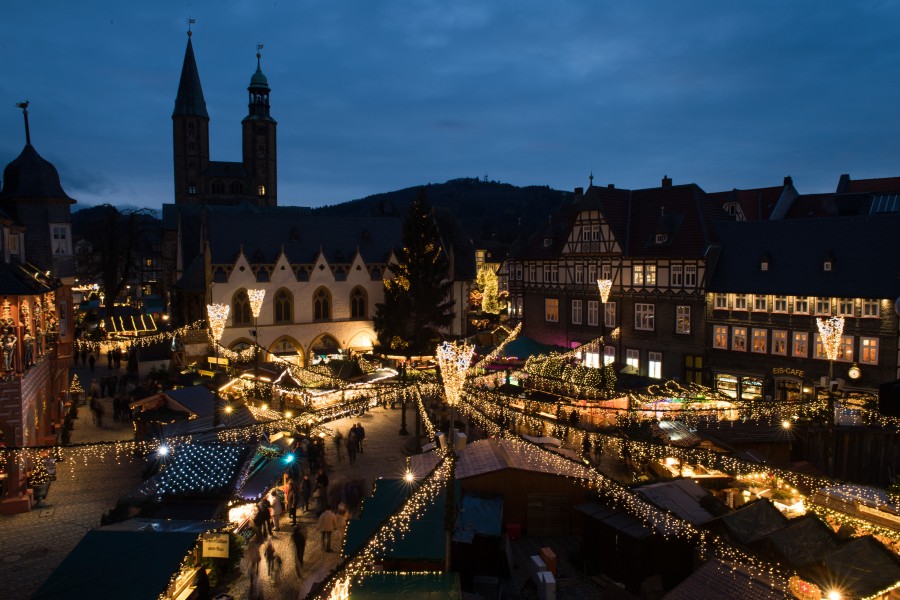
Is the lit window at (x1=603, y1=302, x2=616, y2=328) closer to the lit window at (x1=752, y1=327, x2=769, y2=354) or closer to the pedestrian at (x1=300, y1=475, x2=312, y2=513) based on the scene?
the lit window at (x1=752, y1=327, x2=769, y2=354)

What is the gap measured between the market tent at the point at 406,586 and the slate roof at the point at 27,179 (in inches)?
802

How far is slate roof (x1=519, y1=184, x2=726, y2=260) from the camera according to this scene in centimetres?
3170

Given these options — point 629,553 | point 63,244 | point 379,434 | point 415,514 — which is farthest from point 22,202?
point 629,553

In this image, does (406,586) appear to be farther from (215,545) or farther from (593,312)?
(593,312)

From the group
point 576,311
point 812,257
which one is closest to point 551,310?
point 576,311

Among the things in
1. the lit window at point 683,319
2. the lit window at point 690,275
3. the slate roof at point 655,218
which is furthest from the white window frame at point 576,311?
the lit window at point 690,275

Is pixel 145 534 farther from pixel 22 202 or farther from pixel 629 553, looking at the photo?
pixel 22 202

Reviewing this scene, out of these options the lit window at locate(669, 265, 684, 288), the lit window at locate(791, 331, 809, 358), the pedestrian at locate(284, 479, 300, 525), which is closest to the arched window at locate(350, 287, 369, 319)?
the lit window at locate(669, 265, 684, 288)

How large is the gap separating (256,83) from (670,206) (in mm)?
71491

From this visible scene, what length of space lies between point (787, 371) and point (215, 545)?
24.7 m

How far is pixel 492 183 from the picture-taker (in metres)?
199

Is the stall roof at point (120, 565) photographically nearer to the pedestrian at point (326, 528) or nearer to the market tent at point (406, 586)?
the market tent at point (406, 586)

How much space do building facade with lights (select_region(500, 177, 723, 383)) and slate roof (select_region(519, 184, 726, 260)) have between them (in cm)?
5

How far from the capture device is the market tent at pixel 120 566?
935 cm
